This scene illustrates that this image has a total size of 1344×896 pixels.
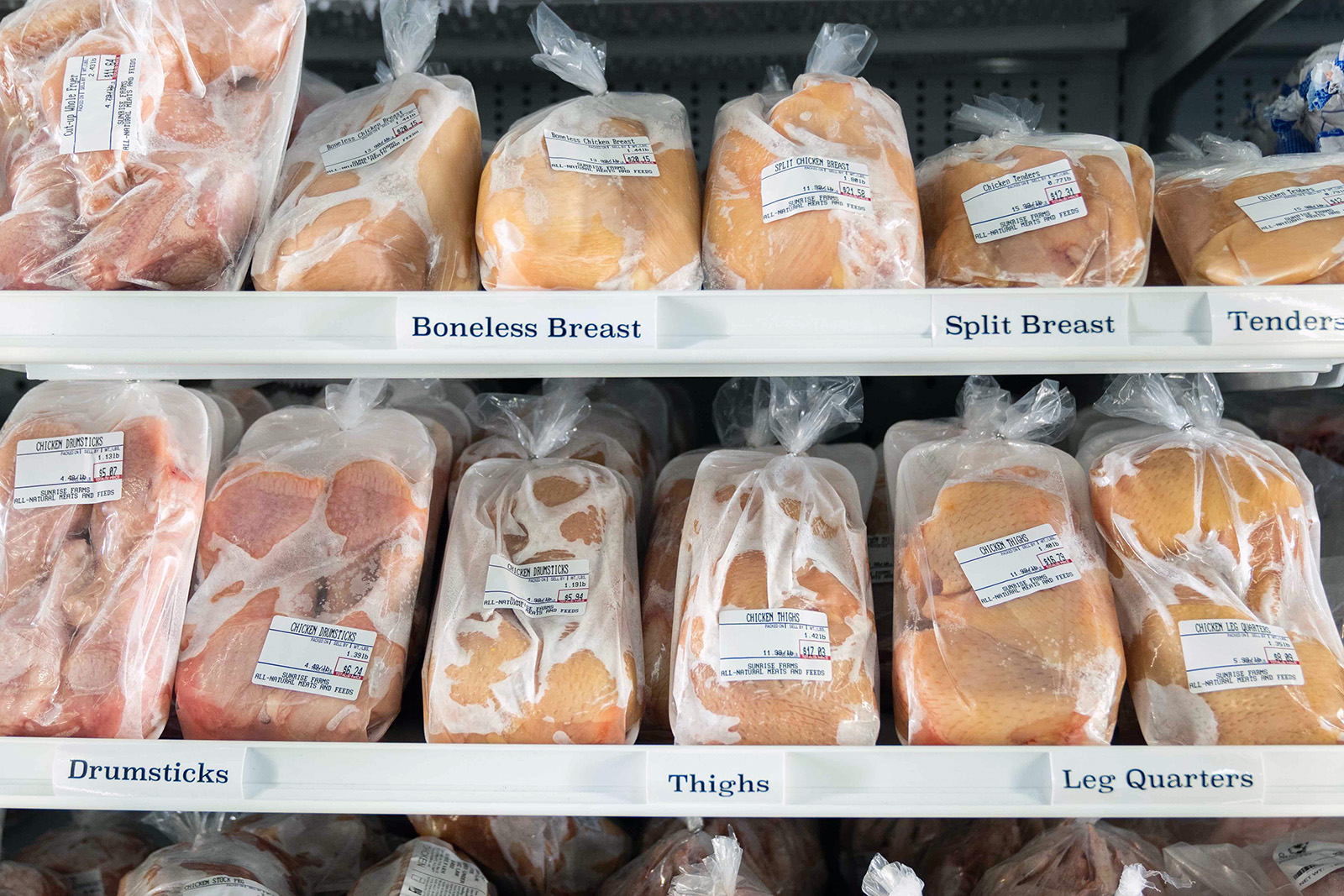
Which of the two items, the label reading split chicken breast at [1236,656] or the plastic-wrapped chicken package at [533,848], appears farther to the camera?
the plastic-wrapped chicken package at [533,848]

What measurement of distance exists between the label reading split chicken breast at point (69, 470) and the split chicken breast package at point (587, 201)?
445mm

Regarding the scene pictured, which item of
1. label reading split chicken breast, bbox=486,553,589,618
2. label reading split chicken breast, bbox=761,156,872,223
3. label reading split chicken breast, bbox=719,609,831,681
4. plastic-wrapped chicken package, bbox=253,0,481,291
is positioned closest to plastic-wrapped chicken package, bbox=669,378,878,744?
label reading split chicken breast, bbox=719,609,831,681

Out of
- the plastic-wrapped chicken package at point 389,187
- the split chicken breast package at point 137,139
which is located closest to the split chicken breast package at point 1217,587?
the plastic-wrapped chicken package at point 389,187

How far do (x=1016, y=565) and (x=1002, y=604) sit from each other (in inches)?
1.7

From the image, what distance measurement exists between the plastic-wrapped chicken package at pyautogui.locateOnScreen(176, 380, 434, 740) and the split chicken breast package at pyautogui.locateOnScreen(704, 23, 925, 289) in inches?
17.1

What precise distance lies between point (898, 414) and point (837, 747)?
0.70 meters

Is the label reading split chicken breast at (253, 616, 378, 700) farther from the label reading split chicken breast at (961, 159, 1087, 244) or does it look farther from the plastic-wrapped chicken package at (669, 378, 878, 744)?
the label reading split chicken breast at (961, 159, 1087, 244)

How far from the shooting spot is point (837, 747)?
910 mm

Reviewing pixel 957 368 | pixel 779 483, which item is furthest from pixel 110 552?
pixel 957 368

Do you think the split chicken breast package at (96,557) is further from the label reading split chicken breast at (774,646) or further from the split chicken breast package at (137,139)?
the label reading split chicken breast at (774,646)

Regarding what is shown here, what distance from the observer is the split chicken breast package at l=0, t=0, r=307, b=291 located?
0.91 m

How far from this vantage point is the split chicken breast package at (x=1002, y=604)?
3.02 feet

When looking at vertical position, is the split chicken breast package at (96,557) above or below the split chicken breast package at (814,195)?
below

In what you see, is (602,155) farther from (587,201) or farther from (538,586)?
(538,586)
